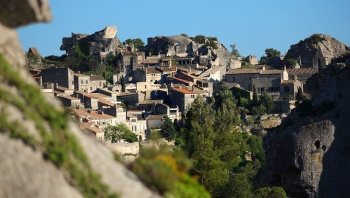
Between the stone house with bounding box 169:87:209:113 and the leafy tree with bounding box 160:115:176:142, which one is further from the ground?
the stone house with bounding box 169:87:209:113

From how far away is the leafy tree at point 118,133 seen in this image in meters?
65.3

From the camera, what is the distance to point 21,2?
24.5 ft

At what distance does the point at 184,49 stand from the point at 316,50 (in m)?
15.9

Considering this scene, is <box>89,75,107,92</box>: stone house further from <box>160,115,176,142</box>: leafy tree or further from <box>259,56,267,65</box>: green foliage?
<box>259,56,267,65</box>: green foliage

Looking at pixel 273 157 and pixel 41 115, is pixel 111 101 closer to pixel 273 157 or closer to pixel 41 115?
pixel 273 157

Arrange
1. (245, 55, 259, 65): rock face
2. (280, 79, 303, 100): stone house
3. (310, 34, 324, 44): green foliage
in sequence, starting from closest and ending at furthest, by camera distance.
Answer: (280, 79, 303, 100): stone house → (310, 34, 324, 44): green foliage → (245, 55, 259, 65): rock face

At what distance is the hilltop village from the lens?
77.0 meters

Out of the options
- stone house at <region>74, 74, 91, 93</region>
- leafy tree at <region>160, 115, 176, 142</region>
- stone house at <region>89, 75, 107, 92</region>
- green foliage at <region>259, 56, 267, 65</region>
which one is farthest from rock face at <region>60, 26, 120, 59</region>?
leafy tree at <region>160, 115, 176, 142</region>

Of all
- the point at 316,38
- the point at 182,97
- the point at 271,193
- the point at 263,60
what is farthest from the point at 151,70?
the point at 271,193

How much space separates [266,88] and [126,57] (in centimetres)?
1609

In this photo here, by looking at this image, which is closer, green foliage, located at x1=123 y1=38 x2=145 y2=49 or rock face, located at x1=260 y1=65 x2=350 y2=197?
rock face, located at x1=260 y1=65 x2=350 y2=197

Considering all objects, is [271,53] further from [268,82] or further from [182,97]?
[182,97]

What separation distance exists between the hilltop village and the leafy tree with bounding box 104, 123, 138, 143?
40.8 inches

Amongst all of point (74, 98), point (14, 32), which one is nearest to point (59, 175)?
point (14, 32)
